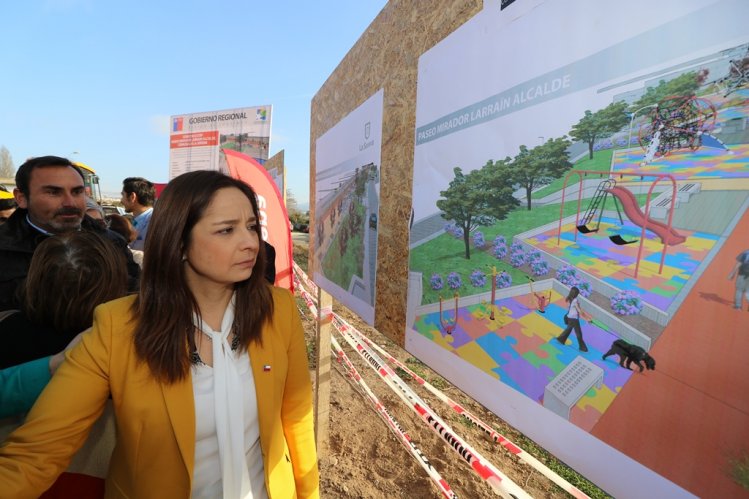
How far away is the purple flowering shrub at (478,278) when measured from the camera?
1.23 metres

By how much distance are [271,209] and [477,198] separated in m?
2.60

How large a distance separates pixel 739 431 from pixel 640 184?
1.63 ft

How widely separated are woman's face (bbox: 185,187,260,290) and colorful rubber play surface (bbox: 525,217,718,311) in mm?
1011

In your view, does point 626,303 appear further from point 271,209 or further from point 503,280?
point 271,209

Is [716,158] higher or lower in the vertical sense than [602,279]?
higher

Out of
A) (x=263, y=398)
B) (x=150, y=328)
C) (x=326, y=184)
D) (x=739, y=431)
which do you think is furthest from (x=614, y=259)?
(x=326, y=184)

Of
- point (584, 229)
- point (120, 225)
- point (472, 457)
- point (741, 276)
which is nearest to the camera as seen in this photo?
point (741, 276)

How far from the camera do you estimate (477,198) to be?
1221mm

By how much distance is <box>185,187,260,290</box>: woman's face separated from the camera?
123 cm

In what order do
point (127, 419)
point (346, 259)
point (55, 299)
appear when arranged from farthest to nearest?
point (346, 259), point (55, 299), point (127, 419)

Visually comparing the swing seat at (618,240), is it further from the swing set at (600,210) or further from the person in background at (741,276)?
the person in background at (741,276)

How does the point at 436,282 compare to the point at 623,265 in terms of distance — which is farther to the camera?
the point at 436,282

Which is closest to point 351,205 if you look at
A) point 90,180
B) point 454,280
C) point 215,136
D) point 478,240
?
point 454,280

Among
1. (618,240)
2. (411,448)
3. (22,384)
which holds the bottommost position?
(411,448)
